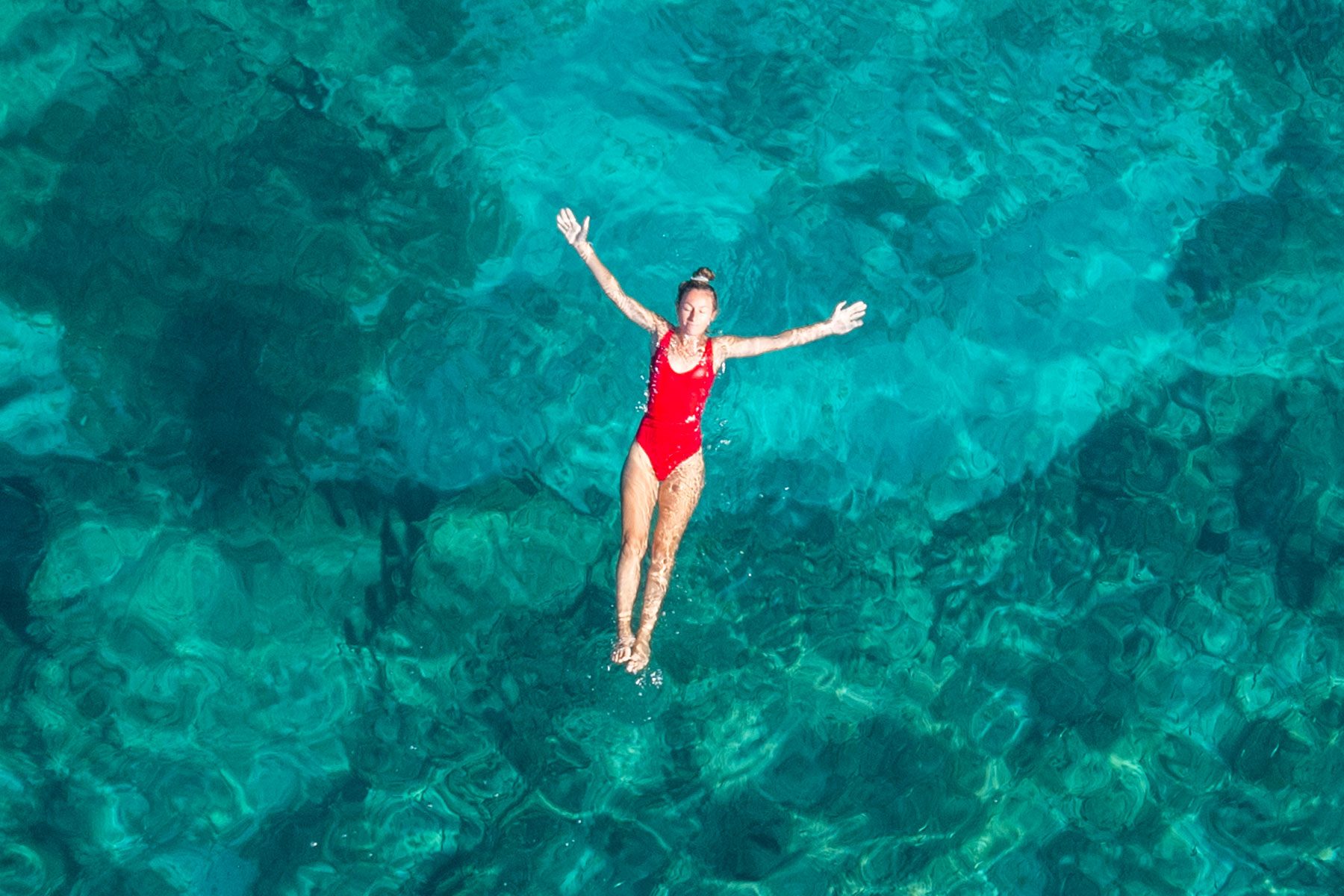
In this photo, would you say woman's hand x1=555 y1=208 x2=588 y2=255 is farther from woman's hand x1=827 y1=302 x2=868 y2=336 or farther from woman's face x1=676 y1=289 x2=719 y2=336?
woman's hand x1=827 y1=302 x2=868 y2=336

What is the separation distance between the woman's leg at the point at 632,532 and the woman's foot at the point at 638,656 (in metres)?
0.02

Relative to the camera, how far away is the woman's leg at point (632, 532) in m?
7.42

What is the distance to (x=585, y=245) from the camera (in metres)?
7.45

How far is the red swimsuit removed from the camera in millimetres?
7504

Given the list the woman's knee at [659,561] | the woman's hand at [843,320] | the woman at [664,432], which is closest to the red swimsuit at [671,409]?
the woman at [664,432]

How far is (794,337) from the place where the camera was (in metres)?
7.49

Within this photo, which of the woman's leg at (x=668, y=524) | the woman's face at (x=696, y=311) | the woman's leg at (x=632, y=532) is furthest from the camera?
the woman's leg at (x=668, y=524)

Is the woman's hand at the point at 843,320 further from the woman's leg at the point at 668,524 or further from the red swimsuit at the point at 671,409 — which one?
the woman's leg at the point at 668,524

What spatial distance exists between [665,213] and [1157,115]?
4079 millimetres

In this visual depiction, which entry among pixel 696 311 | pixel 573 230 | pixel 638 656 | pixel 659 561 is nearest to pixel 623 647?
pixel 638 656

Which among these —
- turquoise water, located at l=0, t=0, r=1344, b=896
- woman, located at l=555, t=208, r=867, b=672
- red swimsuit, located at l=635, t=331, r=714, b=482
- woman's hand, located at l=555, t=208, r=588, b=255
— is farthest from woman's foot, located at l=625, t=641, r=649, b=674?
woman's hand, located at l=555, t=208, r=588, b=255

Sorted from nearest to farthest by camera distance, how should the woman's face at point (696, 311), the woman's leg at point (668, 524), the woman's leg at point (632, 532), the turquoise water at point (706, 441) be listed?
the woman's face at point (696, 311), the woman's leg at point (632, 532), the turquoise water at point (706, 441), the woman's leg at point (668, 524)

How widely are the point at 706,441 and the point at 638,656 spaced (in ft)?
5.53

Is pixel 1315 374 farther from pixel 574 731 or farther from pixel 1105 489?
pixel 574 731
